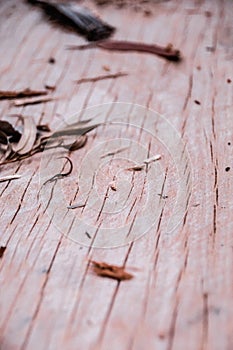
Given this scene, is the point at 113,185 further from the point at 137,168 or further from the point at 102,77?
the point at 102,77

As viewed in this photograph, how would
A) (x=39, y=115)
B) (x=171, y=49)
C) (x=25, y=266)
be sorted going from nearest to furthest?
(x=25, y=266) → (x=39, y=115) → (x=171, y=49)

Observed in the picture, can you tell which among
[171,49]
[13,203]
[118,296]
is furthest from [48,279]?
[171,49]

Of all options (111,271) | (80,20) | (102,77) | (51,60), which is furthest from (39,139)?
(80,20)

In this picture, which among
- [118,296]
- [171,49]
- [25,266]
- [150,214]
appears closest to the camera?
[118,296]

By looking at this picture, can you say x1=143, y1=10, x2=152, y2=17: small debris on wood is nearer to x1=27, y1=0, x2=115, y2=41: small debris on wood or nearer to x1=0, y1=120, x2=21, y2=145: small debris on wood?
x1=27, y1=0, x2=115, y2=41: small debris on wood

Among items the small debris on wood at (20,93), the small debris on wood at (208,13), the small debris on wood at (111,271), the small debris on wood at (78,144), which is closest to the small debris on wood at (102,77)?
the small debris on wood at (20,93)

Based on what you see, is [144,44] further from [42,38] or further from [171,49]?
[42,38]
